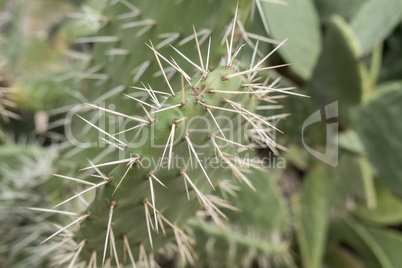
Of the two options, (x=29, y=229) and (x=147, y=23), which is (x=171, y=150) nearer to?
(x=147, y=23)

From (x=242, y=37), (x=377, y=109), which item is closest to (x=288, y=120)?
(x=377, y=109)

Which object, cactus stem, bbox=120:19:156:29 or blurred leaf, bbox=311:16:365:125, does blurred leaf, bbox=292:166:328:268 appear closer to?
blurred leaf, bbox=311:16:365:125

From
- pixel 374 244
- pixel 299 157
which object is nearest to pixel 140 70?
pixel 299 157

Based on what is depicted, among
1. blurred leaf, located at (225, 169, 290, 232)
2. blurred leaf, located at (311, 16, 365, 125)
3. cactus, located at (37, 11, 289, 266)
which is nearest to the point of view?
cactus, located at (37, 11, 289, 266)

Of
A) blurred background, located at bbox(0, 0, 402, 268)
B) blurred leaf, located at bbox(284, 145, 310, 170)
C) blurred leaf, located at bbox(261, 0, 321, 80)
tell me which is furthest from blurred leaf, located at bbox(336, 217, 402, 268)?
blurred leaf, located at bbox(261, 0, 321, 80)

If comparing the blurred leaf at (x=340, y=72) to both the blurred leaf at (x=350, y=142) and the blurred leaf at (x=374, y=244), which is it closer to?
the blurred leaf at (x=350, y=142)

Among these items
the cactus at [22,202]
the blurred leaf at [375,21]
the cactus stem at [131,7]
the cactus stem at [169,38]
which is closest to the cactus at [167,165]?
the cactus stem at [169,38]
